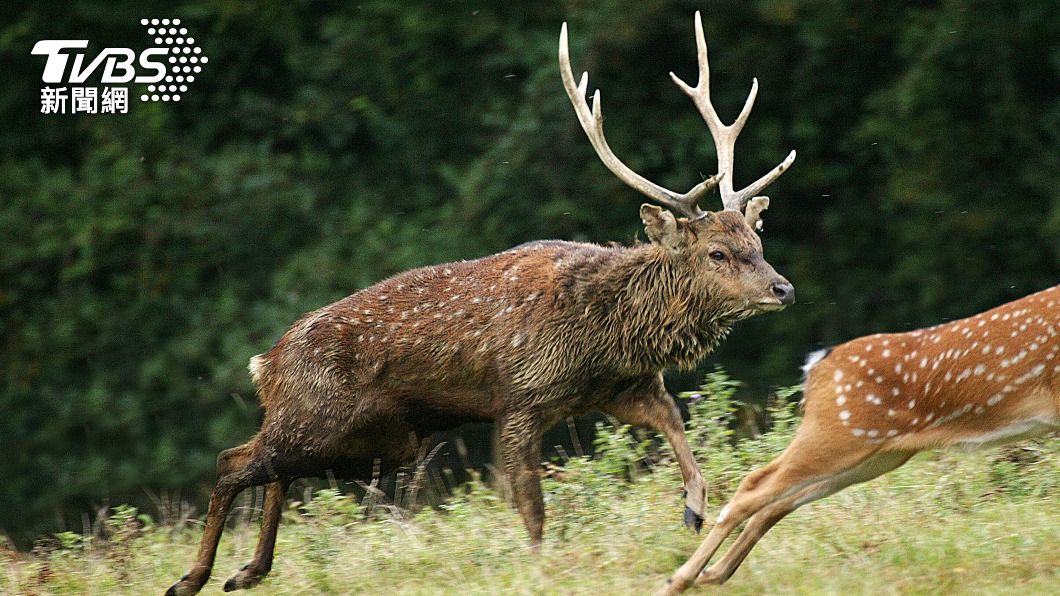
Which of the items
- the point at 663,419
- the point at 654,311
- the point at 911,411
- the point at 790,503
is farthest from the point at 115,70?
the point at 911,411

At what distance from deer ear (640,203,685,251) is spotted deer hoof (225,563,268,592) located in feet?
7.50

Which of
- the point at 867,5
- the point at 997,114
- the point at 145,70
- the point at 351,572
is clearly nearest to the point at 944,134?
the point at 997,114

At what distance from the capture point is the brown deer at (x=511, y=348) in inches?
269

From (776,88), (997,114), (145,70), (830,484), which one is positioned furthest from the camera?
(145,70)

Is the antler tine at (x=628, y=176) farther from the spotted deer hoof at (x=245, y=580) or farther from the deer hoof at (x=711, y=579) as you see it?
the spotted deer hoof at (x=245, y=580)

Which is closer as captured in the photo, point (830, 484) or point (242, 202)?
point (830, 484)

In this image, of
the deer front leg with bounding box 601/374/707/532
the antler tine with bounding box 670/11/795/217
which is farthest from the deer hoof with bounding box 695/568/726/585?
the antler tine with bounding box 670/11/795/217

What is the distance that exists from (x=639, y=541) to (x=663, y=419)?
0.77 meters

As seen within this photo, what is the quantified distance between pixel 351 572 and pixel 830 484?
6.81 feet

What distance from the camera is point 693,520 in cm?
643

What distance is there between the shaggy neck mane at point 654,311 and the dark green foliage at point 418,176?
4.42 m

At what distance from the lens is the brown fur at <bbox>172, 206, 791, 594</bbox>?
6844 mm

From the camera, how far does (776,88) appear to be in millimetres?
12039

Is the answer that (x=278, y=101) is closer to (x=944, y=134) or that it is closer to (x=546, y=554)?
(x=944, y=134)
